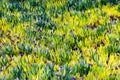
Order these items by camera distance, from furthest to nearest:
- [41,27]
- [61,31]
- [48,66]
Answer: [41,27], [61,31], [48,66]

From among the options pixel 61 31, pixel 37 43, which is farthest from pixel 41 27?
pixel 37 43

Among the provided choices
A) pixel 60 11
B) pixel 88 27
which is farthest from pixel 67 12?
pixel 88 27

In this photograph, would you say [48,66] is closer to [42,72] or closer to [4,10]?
[42,72]

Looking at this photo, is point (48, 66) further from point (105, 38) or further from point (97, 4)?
point (97, 4)

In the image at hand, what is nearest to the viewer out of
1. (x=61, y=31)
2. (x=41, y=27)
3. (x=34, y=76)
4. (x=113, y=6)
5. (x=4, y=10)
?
(x=34, y=76)

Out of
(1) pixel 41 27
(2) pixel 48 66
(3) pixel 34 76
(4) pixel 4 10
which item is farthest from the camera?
(4) pixel 4 10

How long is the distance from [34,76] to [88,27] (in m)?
2.58

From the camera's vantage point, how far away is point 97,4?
7539 mm

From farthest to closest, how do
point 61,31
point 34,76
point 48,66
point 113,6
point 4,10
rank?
point 4,10
point 113,6
point 61,31
point 48,66
point 34,76

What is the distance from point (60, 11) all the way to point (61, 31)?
1462mm

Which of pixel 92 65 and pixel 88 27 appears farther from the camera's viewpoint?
pixel 88 27

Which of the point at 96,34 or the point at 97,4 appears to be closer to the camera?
the point at 96,34

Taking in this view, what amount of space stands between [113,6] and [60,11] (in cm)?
121

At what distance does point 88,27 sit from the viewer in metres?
6.00
